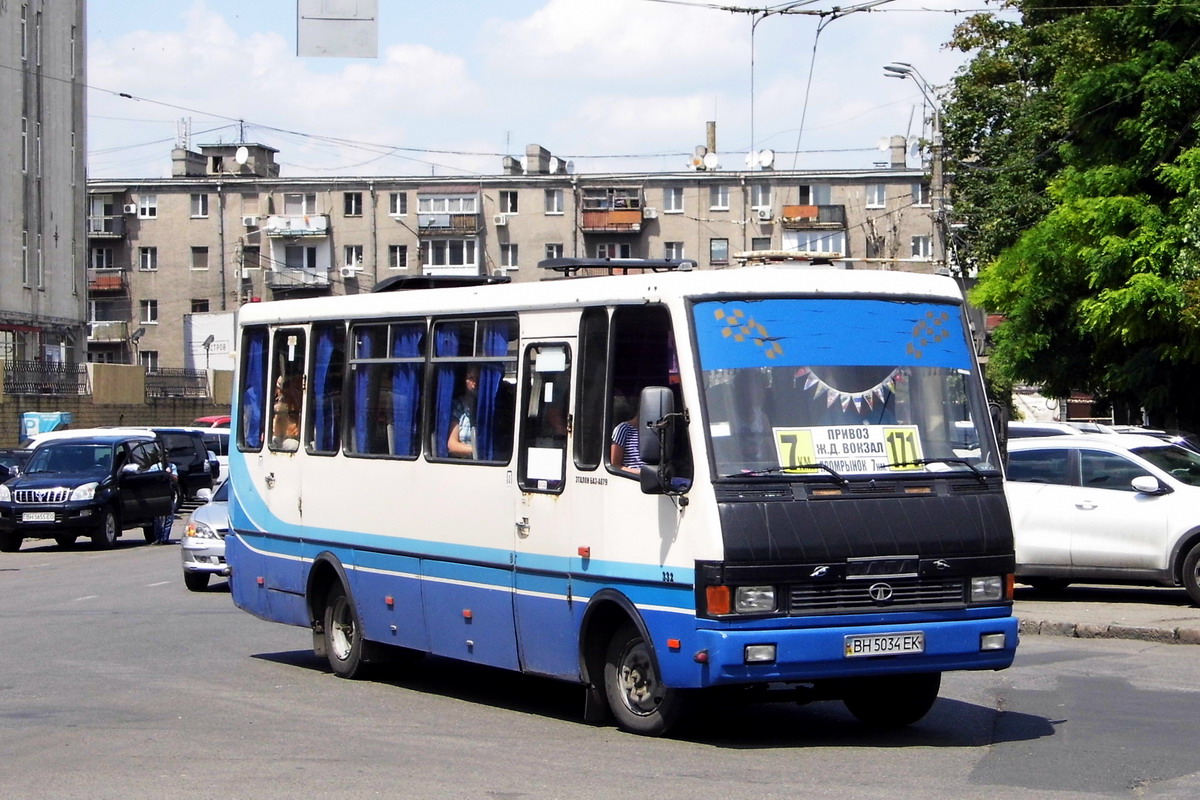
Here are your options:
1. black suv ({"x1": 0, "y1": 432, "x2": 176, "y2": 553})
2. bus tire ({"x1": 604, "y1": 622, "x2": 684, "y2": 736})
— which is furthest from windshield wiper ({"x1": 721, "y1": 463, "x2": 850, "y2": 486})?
black suv ({"x1": 0, "y1": 432, "x2": 176, "y2": 553})

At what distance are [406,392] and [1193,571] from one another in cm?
864

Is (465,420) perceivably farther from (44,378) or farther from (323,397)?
(44,378)

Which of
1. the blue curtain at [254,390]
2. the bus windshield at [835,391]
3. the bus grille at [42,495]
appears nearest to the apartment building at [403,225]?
the bus grille at [42,495]

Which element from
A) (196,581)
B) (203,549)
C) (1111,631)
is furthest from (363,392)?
(196,581)

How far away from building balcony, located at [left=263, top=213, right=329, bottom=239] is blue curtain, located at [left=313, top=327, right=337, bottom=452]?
254 feet

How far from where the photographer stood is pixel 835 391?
9141mm

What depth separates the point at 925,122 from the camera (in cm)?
4031

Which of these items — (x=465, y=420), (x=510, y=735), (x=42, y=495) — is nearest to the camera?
(x=510, y=735)

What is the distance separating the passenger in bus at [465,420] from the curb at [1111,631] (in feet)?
21.7

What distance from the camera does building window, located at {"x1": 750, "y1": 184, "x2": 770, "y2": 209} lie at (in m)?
87.8

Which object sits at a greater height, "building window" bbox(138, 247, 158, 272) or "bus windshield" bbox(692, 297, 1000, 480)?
"building window" bbox(138, 247, 158, 272)

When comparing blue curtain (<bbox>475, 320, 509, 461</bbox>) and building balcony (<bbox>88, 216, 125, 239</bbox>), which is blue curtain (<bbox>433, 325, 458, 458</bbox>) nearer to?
blue curtain (<bbox>475, 320, 509, 461</bbox>)

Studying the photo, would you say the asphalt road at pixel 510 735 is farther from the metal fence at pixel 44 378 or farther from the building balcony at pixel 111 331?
the building balcony at pixel 111 331

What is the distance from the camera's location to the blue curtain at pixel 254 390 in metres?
13.9
